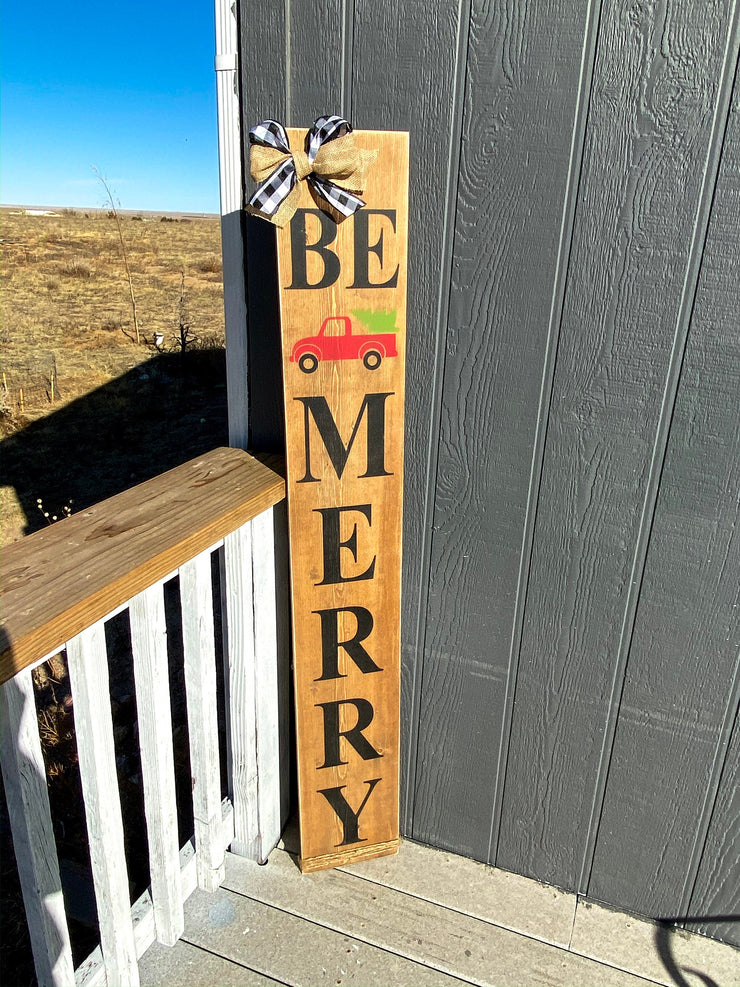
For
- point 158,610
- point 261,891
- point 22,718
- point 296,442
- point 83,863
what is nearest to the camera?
point 22,718

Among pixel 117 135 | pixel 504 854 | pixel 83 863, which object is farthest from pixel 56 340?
pixel 117 135

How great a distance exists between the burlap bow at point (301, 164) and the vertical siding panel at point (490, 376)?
0.75ft

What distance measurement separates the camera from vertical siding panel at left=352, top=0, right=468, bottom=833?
1284mm

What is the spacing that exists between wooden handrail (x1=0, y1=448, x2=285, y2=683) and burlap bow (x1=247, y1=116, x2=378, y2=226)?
21.0 inches

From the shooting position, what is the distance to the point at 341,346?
141cm

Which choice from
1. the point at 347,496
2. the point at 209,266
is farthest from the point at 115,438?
the point at 209,266

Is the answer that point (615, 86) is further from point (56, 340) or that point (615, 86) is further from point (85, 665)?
point (56, 340)

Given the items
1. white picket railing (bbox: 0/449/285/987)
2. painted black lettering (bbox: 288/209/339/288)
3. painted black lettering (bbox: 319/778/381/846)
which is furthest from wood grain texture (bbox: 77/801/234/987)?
painted black lettering (bbox: 288/209/339/288)

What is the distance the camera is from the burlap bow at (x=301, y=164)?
1.23 m

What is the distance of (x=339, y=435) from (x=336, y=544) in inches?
10.0

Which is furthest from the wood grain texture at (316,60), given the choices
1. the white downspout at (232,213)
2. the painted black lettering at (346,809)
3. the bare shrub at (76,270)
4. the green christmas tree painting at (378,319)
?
the bare shrub at (76,270)

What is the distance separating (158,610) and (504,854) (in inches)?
45.8

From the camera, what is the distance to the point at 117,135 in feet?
144

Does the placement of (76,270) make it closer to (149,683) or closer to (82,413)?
(82,413)
